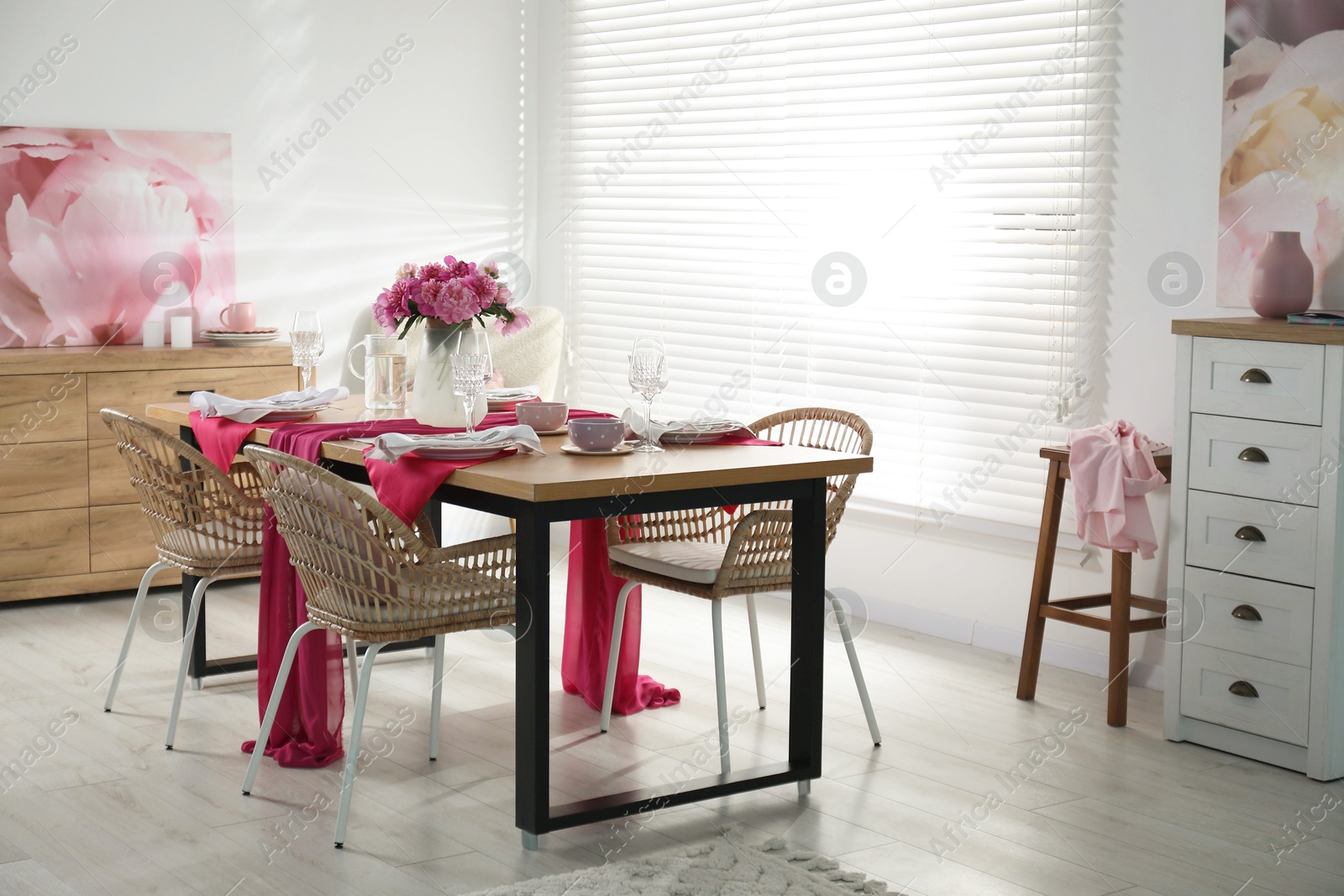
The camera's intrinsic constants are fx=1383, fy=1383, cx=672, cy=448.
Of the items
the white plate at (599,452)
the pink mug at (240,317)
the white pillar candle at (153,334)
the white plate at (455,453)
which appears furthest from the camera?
the pink mug at (240,317)

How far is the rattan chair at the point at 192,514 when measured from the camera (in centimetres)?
346

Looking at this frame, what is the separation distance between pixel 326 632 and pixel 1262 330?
7.66ft

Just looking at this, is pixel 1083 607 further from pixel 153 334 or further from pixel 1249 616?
pixel 153 334

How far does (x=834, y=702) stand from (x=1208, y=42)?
6.92ft

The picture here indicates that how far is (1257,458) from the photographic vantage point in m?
3.36

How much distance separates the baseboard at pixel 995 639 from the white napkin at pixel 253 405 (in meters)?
2.11

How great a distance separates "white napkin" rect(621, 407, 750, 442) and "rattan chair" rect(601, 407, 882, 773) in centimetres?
22

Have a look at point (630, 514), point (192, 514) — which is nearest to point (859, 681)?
point (630, 514)

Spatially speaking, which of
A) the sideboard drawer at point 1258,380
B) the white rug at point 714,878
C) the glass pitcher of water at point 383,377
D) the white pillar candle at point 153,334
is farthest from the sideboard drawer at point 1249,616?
the white pillar candle at point 153,334

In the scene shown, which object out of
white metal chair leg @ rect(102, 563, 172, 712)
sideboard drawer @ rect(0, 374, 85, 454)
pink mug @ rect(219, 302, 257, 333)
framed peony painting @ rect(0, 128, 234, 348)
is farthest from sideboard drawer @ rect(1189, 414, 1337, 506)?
framed peony painting @ rect(0, 128, 234, 348)

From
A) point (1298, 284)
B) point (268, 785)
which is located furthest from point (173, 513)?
point (1298, 284)

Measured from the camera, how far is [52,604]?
15.9 feet

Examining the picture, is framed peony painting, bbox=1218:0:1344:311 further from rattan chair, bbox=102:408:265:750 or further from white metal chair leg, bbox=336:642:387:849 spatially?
rattan chair, bbox=102:408:265:750

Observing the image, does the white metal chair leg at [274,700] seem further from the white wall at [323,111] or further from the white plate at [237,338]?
the white wall at [323,111]
